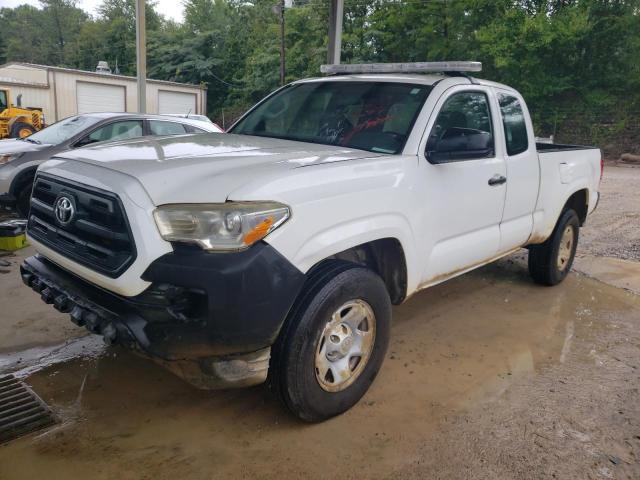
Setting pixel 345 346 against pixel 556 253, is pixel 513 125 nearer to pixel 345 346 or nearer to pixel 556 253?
pixel 556 253

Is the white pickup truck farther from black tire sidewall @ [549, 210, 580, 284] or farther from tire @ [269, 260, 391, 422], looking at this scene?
black tire sidewall @ [549, 210, 580, 284]

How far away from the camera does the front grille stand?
8.09 feet

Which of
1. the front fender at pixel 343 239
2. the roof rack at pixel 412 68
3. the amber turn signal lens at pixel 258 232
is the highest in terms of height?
the roof rack at pixel 412 68

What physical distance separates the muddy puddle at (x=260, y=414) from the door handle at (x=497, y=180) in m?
1.21

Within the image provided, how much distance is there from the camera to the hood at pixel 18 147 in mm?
7168

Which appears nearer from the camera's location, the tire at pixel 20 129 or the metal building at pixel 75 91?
the tire at pixel 20 129

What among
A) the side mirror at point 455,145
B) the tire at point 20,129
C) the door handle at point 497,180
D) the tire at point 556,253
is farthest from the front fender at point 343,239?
the tire at point 20,129

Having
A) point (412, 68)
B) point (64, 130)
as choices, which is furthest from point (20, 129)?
point (412, 68)

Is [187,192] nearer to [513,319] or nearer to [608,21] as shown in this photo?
[513,319]

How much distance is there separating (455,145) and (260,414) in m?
1.99

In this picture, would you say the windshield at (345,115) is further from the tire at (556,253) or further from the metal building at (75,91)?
the metal building at (75,91)

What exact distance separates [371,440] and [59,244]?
193 centimetres

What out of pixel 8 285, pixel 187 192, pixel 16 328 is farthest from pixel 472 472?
pixel 8 285

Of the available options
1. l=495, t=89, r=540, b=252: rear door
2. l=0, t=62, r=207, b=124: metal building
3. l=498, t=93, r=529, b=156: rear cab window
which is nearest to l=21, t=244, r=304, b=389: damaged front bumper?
l=495, t=89, r=540, b=252: rear door
